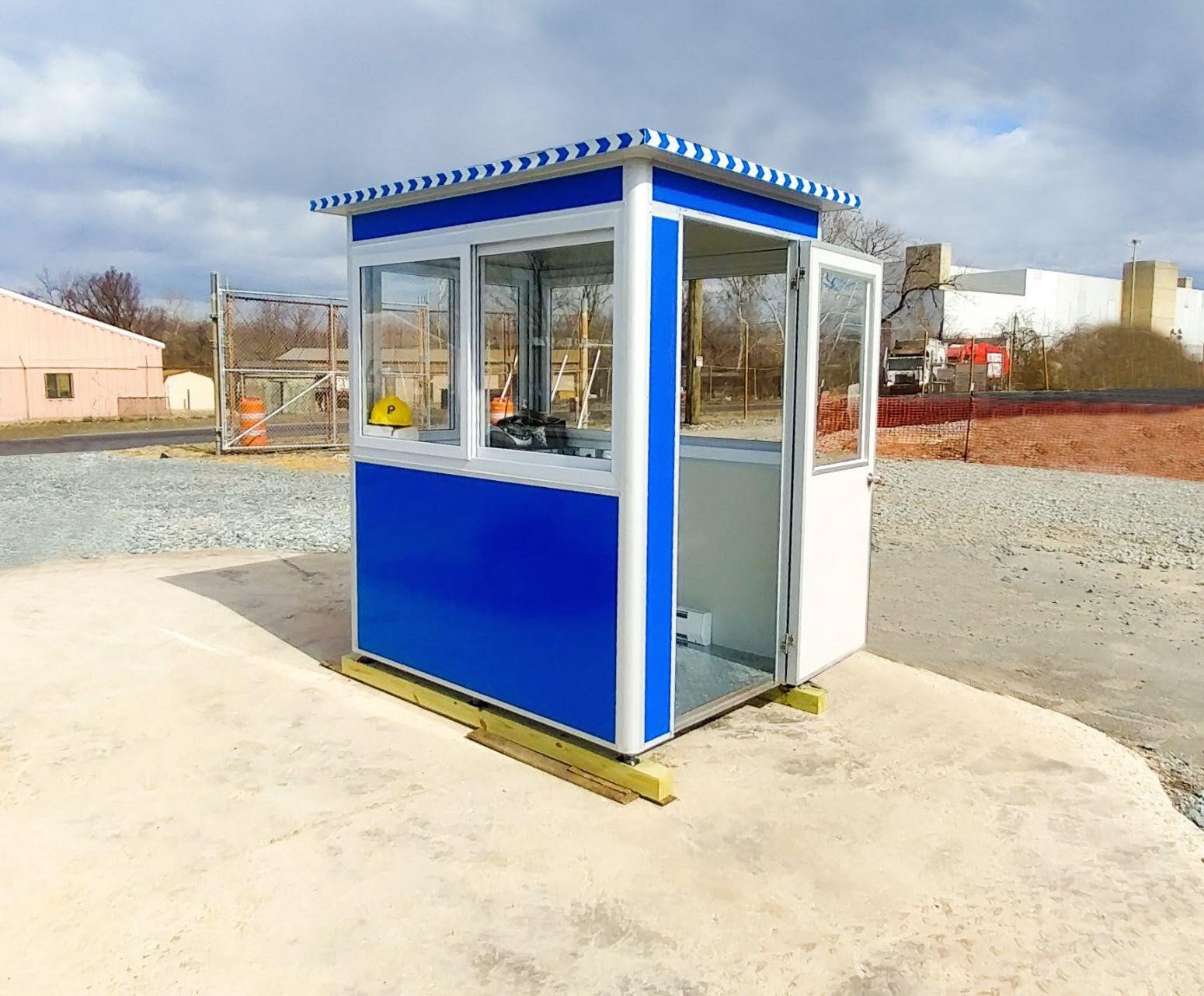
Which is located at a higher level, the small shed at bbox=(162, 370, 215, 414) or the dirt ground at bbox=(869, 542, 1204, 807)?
the small shed at bbox=(162, 370, 215, 414)

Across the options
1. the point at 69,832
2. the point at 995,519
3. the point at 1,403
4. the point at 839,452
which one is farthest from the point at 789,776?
the point at 1,403

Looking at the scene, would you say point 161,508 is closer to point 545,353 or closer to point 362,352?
point 362,352

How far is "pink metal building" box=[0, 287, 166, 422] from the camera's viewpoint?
3036 cm

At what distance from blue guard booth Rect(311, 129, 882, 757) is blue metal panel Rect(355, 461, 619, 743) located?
1 cm

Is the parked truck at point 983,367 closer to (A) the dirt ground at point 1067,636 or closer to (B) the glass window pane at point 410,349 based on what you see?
(A) the dirt ground at point 1067,636

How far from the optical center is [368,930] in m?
2.88

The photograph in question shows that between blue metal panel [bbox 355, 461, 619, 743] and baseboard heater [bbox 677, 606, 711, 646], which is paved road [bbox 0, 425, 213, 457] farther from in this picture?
baseboard heater [bbox 677, 606, 711, 646]

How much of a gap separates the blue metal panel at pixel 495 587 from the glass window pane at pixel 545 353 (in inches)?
13.6

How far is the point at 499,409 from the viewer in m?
4.53

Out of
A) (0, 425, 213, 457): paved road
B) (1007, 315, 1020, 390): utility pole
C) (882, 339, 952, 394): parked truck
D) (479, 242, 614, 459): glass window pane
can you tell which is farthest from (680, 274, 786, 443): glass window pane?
(1007, 315, 1020, 390): utility pole

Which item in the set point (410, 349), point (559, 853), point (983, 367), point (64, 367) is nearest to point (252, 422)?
point (410, 349)

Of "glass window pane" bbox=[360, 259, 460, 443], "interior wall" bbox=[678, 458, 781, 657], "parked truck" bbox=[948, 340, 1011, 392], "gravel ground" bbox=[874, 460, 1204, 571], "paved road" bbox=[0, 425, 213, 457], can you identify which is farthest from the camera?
"parked truck" bbox=[948, 340, 1011, 392]

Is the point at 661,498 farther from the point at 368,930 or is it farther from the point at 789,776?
the point at 368,930

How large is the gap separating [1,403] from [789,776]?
3243 cm
